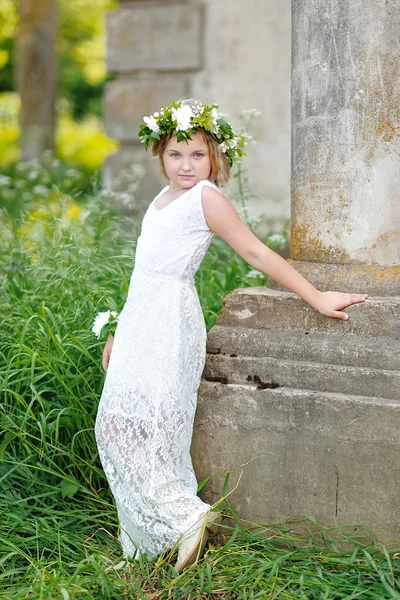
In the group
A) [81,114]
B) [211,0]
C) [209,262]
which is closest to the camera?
[209,262]

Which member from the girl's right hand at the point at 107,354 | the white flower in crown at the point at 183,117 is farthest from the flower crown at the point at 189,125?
the girl's right hand at the point at 107,354

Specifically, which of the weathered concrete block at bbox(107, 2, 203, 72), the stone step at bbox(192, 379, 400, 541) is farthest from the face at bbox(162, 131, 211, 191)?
the weathered concrete block at bbox(107, 2, 203, 72)

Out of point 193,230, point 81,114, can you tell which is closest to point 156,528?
point 193,230

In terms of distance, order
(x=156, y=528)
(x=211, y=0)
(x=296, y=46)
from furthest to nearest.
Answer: (x=211, y=0), (x=296, y=46), (x=156, y=528)

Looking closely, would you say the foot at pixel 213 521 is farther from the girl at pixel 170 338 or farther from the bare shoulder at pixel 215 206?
the bare shoulder at pixel 215 206

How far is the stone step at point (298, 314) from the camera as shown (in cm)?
268

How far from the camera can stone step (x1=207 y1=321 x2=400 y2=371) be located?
8.66 ft

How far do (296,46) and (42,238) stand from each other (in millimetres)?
2137

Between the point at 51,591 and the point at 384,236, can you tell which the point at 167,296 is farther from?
the point at 51,591

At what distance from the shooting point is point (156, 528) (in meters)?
2.68

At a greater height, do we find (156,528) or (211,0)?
(211,0)

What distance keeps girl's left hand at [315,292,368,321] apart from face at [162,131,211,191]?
1.89ft

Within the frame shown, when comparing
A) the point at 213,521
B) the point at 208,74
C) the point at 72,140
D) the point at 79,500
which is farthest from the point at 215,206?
the point at 72,140

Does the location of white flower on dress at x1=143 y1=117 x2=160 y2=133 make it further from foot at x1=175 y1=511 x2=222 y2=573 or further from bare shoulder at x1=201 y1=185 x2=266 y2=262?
foot at x1=175 y1=511 x2=222 y2=573
